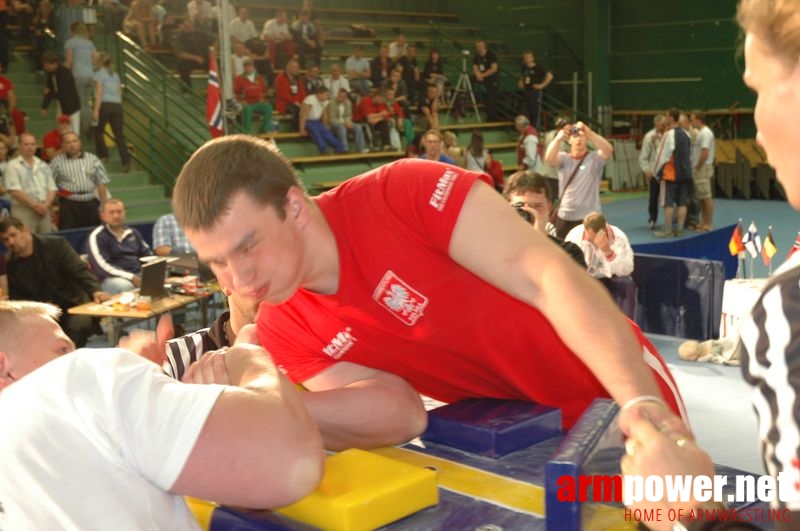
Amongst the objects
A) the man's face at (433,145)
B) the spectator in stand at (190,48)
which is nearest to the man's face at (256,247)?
the man's face at (433,145)

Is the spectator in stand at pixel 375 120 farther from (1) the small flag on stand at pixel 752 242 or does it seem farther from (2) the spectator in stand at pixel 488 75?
(1) the small flag on stand at pixel 752 242

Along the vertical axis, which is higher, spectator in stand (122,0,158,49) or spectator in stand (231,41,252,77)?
spectator in stand (122,0,158,49)

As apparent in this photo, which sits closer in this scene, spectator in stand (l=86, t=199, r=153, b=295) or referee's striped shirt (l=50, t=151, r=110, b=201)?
spectator in stand (l=86, t=199, r=153, b=295)

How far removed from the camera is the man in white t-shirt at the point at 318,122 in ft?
55.2

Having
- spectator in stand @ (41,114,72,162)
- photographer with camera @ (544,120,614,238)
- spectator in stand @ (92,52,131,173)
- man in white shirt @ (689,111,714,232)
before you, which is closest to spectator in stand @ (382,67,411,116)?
man in white shirt @ (689,111,714,232)

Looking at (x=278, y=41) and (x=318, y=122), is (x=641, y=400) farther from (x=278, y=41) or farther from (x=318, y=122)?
(x=278, y=41)

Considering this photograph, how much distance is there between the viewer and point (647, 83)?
23.0m

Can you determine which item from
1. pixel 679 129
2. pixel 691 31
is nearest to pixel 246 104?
pixel 679 129

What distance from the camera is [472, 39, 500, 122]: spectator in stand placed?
2078 cm

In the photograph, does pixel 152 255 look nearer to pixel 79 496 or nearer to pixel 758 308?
pixel 79 496

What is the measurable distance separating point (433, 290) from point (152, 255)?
340 inches

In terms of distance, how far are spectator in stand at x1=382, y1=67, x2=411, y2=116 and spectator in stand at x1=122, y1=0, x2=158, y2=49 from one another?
185 inches

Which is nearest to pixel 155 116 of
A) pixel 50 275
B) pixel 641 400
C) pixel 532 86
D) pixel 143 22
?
pixel 143 22

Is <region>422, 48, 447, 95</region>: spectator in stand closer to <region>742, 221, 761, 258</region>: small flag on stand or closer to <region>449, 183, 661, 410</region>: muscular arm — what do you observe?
<region>742, 221, 761, 258</region>: small flag on stand
